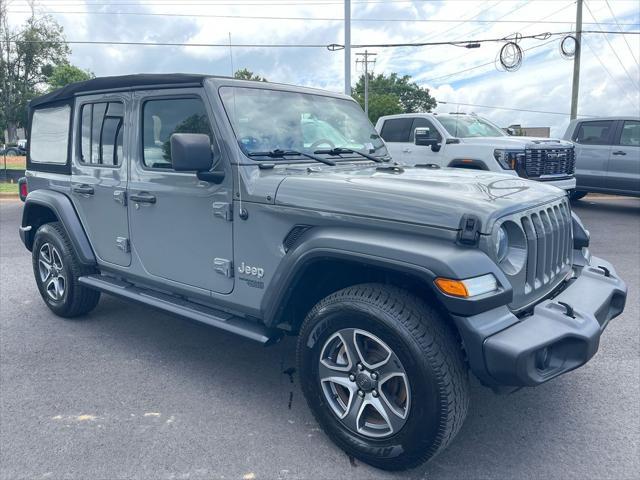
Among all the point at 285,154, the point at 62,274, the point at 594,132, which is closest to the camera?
the point at 285,154

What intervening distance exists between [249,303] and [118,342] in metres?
1.70

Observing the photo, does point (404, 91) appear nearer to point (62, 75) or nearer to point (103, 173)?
point (62, 75)

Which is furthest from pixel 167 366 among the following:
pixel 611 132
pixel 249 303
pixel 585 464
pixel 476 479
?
pixel 611 132

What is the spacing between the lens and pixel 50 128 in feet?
16.1

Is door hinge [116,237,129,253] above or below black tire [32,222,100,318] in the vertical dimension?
above

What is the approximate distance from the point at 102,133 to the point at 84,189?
474 mm

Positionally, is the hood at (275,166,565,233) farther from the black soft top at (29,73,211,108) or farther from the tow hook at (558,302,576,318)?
the black soft top at (29,73,211,108)

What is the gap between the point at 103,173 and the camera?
421 cm

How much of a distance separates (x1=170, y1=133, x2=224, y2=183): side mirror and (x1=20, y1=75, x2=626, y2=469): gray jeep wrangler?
0.01 meters

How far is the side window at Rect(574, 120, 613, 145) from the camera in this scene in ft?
37.1

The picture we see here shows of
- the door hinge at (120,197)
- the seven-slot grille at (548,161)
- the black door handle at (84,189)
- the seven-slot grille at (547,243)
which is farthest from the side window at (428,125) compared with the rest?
the door hinge at (120,197)

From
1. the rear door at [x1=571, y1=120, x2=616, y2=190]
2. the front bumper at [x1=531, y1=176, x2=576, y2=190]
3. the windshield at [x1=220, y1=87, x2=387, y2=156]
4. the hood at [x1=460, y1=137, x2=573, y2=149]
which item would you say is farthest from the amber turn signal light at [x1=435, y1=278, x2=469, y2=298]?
the rear door at [x1=571, y1=120, x2=616, y2=190]

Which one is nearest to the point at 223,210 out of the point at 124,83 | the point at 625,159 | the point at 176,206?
the point at 176,206

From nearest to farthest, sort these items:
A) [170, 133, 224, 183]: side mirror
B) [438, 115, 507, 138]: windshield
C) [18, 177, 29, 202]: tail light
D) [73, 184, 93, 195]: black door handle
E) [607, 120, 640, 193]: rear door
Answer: [170, 133, 224, 183]: side mirror
[73, 184, 93, 195]: black door handle
[18, 177, 29, 202]: tail light
[438, 115, 507, 138]: windshield
[607, 120, 640, 193]: rear door
